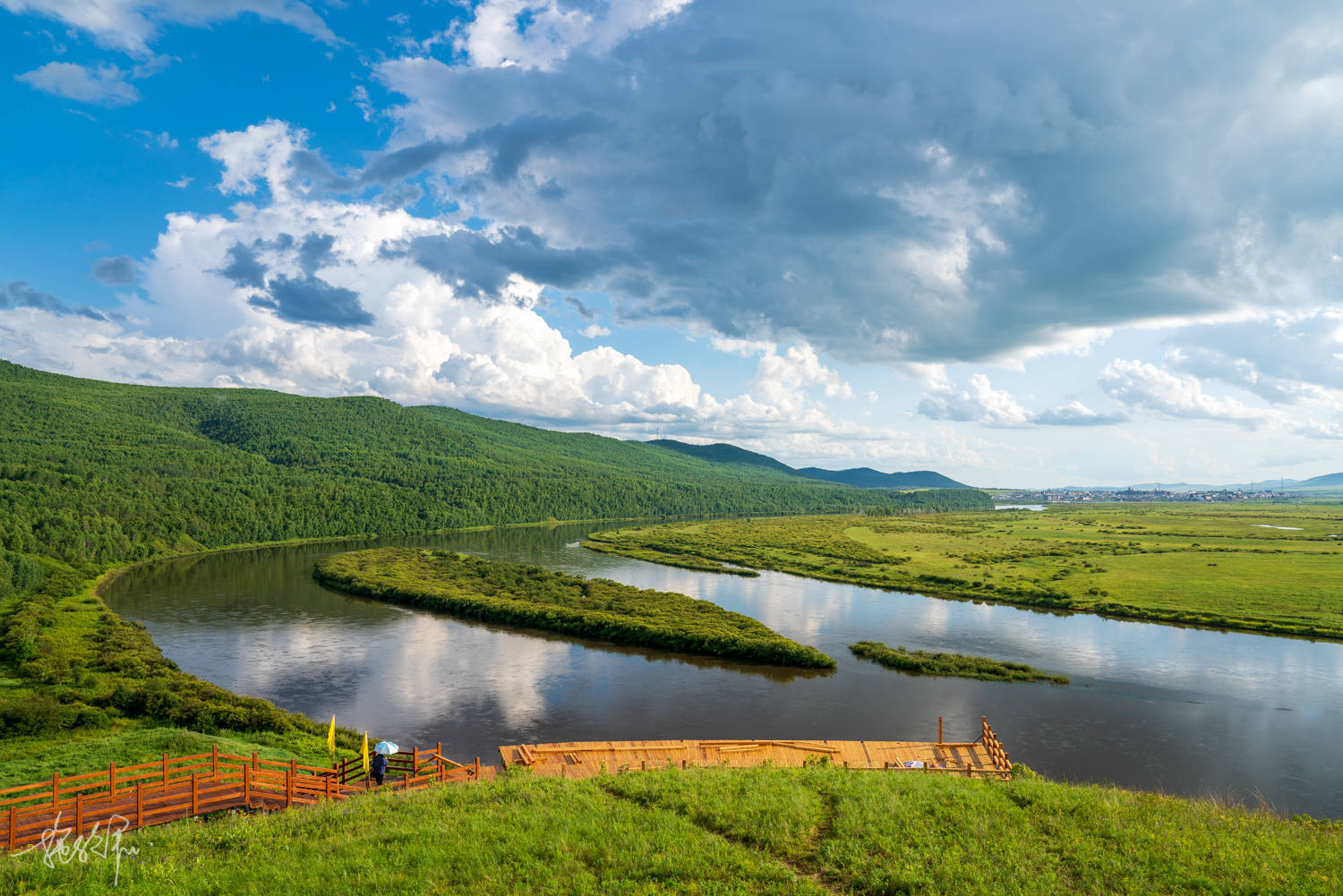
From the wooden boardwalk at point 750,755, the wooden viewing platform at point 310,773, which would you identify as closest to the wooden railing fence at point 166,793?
the wooden viewing platform at point 310,773

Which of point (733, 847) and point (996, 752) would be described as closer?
point (733, 847)

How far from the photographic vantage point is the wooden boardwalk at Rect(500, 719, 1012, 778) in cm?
3447

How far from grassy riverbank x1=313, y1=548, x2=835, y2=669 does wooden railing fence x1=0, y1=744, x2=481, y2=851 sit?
36307 mm

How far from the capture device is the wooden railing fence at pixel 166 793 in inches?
850

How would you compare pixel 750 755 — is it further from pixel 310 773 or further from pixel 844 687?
pixel 310 773

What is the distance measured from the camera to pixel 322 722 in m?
45.5

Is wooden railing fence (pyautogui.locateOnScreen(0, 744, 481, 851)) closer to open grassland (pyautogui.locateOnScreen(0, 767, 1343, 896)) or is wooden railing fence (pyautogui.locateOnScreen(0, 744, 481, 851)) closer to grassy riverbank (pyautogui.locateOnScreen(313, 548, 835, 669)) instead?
open grassland (pyautogui.locateOnScreen(0, 767, 1343, 896))

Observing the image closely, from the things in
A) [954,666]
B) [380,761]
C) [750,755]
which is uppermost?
[380,761]

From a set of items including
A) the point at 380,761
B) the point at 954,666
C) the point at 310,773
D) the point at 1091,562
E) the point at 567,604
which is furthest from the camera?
the point at 1091,562

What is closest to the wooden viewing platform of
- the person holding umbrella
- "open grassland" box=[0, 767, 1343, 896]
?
the person holding umbrella

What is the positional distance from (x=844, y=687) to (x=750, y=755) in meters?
20.4

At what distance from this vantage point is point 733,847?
1791cm

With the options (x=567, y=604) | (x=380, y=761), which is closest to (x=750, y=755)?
(x=380, y=761)

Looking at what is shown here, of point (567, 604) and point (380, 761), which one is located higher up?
point (380, 761)
